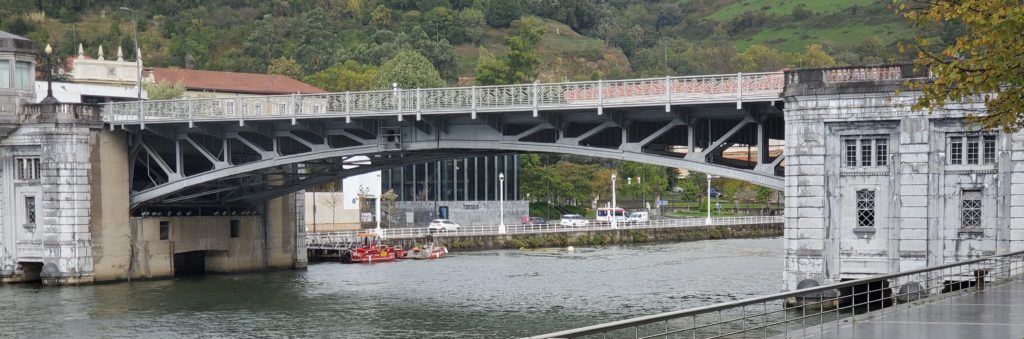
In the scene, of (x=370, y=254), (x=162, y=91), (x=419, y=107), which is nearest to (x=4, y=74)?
(x=419, y=107)

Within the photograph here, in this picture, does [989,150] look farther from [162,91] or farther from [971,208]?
[162,91]

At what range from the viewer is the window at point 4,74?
6575 centimetres

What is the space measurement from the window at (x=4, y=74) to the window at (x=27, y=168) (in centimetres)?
366

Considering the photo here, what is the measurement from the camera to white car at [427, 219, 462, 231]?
102831 millimetres

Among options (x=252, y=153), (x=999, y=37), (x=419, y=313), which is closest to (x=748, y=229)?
(x=252, y=153)

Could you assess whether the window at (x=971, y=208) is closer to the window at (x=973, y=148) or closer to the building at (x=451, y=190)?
the window at (x=973, y=148)

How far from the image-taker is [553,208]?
13638 centimetres

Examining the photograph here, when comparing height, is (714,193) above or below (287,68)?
below

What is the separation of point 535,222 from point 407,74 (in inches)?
1152

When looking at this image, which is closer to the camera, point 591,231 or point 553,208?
point 591,231

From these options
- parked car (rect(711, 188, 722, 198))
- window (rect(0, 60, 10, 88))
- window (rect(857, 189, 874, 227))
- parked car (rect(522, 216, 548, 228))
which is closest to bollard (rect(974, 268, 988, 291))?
window (rect(857, 189, 874, 227))

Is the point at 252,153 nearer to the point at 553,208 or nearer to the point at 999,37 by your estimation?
the point at 999,37

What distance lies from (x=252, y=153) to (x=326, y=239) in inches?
758

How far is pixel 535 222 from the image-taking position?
12012cm
